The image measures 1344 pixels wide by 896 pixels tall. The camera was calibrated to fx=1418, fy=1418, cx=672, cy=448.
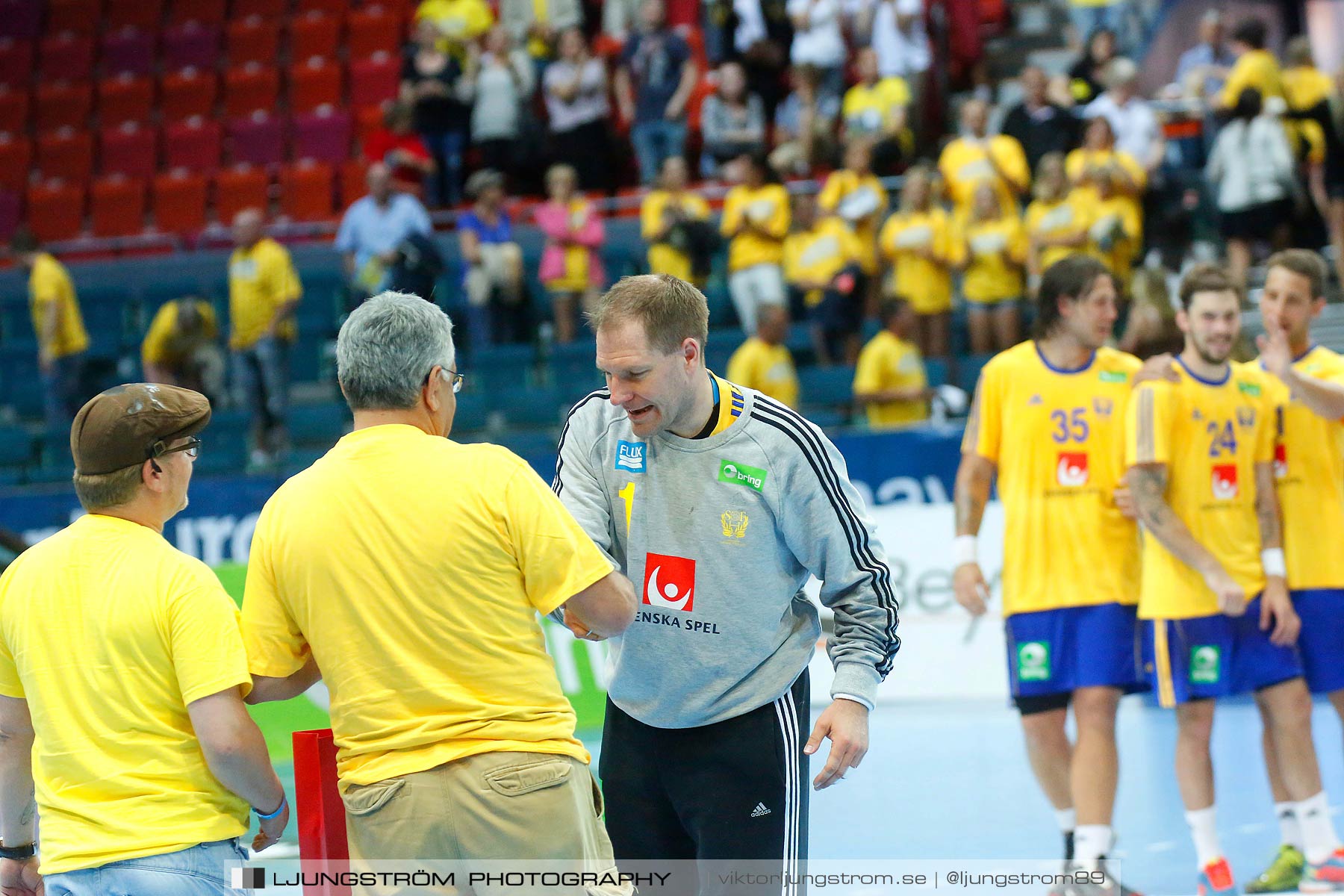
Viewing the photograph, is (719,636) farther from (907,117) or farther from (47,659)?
(907,117)

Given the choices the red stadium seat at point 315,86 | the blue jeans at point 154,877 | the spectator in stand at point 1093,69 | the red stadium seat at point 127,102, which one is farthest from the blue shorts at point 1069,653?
the red stadium seat at point 127,102

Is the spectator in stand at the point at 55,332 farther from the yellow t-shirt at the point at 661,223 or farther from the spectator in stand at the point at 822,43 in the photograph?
the spectator in stand at the point at 822,43

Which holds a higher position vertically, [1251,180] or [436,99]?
[436,99]

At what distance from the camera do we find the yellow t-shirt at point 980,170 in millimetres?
11492

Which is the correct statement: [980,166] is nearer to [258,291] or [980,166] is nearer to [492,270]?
[492,270]

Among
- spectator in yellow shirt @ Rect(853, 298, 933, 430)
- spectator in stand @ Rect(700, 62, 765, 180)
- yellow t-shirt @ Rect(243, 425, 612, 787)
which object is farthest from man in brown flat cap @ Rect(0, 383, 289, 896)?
spectator in stand @ Rect(700, 62, 765, 180)

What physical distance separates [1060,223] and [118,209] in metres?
10.8

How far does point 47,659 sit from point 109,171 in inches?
603

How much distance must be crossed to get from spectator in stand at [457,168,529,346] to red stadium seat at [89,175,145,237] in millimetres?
5271

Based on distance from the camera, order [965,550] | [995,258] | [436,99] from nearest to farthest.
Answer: [965,550], [995,258], [436,99]

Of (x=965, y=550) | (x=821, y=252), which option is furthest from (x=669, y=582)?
(x=821, y=252)

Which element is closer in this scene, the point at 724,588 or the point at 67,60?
the point at 724,588

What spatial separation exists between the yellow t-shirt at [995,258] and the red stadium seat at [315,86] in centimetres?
853

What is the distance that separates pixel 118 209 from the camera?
16250 mm
